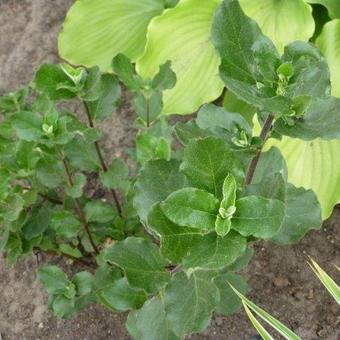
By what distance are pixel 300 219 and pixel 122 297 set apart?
0.33 meters

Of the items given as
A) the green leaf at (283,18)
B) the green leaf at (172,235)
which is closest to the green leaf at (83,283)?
the green leaf at (172,235)

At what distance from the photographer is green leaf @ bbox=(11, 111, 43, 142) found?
1.08 meters

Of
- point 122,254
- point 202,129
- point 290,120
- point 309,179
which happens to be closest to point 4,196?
point 122,254

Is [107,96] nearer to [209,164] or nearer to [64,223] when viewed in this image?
[64,223]

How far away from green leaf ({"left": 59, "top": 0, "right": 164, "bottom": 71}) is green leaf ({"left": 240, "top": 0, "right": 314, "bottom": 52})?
1.07ft

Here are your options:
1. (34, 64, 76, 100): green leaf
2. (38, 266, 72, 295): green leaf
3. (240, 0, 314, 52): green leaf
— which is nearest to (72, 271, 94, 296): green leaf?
(38, 266, 72, 295): green leaf

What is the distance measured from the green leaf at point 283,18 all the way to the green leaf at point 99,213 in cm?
59

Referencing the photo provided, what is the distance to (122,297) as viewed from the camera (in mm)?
1086

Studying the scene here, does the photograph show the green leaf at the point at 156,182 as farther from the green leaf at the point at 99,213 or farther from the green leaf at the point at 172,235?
the green leaf at the point at 99,213

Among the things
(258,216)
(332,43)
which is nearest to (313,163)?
(332,43)

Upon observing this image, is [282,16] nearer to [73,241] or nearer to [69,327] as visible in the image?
[73,241]

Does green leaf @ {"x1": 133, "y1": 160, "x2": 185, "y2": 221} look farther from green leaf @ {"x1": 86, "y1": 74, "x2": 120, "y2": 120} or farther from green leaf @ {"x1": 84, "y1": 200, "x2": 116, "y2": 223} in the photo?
green leaf @ {"x1": 84, "y1": 200, "x2": 116, "y2": 223}

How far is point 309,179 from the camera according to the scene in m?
1.54

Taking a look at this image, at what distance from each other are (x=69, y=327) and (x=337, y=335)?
0.64m
